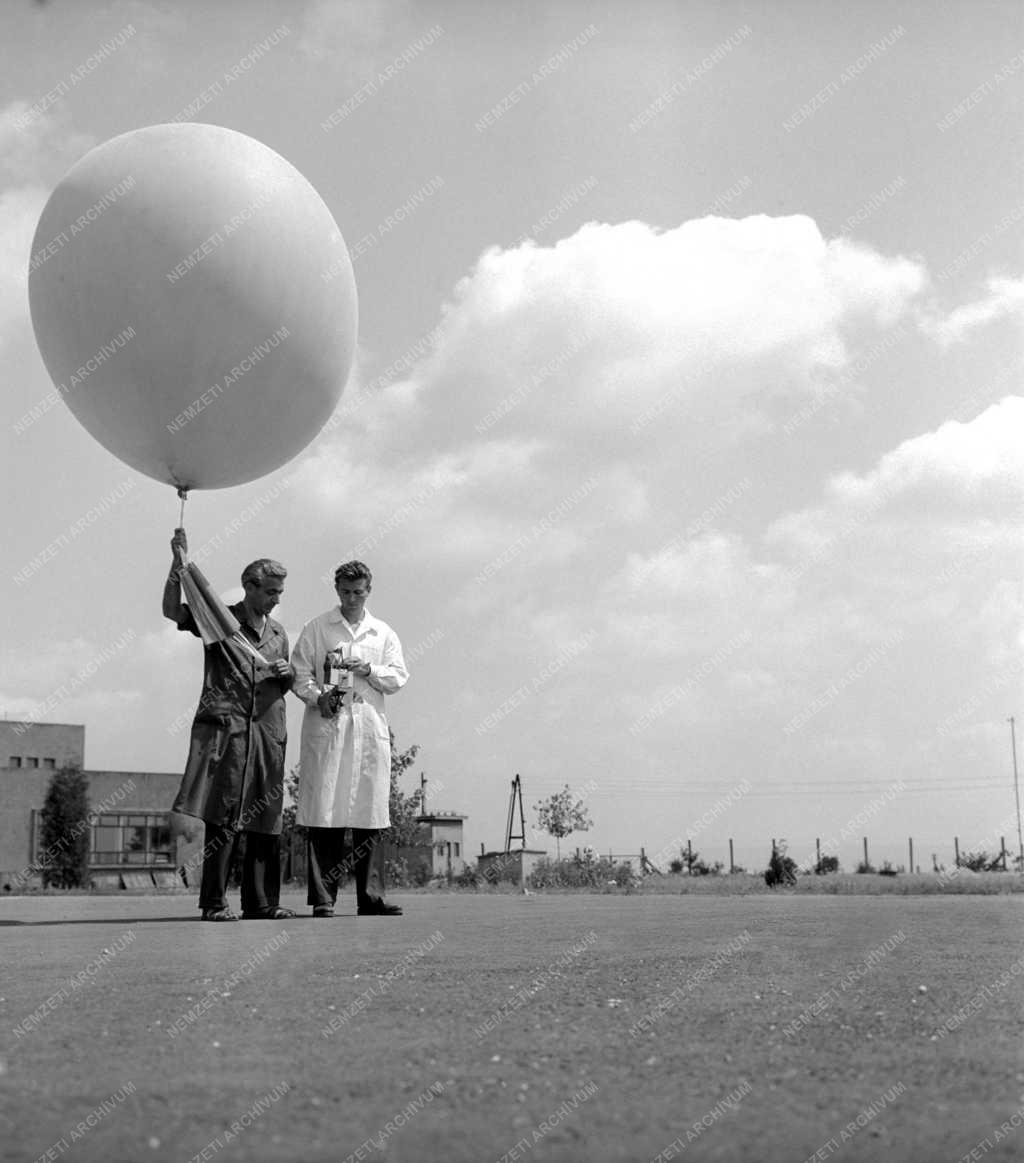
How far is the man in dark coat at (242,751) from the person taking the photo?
632cm

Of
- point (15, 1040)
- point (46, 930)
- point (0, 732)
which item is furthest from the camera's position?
point (0, 732)

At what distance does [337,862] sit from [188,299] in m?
2.90

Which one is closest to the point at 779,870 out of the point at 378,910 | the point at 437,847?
the point at 378,910

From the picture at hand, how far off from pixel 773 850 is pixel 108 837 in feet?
153

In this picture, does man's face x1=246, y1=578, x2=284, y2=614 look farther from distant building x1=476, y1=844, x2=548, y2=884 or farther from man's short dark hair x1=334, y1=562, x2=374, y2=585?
distant building x1=476, y1=844, x2=548, y2=884

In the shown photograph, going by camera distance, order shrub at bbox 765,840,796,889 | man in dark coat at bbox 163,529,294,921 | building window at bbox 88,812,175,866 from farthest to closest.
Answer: building window at bbox 88,812,175,866 → shrub at bbox 765,840,796,889 → man in dark coat at bbox 163,529,294,921

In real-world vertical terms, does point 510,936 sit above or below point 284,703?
below

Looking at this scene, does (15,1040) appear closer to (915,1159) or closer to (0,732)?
(915,1159)

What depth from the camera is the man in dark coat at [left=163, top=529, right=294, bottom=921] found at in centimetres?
632

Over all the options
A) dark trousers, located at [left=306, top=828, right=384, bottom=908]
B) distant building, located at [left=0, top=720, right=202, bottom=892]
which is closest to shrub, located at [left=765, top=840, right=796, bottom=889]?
dark trousers, located at [left=306, top=828, right=384, bottom=908]

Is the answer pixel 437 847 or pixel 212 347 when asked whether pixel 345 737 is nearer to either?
pixel 212 347

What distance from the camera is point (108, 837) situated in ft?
186

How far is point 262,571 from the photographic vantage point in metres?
6.66

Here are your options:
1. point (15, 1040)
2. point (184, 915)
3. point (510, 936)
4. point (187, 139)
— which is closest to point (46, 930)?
point (184, 915)
